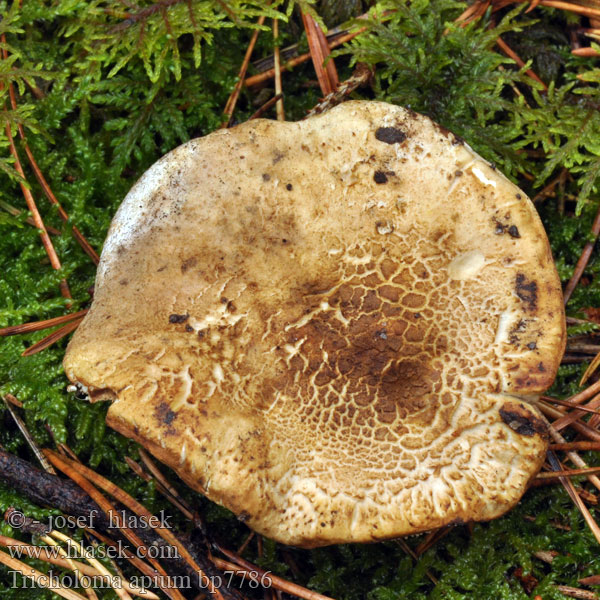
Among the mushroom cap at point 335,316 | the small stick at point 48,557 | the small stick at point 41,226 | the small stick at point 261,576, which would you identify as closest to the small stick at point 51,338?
the small stick at point 41,226

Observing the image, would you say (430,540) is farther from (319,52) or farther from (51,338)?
(319,52)

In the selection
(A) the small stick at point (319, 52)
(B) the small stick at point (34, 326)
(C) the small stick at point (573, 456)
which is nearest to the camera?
(C) the small stick at point (573, 456)

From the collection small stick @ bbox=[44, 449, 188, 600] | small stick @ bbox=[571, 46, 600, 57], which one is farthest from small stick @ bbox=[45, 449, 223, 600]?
small stick @ bbox=[571, 46, 600, 57]

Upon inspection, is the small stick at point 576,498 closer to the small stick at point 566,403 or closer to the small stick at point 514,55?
the small stick at point 566,403

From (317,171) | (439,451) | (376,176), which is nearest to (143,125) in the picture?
(317,171)

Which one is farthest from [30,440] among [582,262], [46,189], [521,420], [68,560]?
[582,262]
